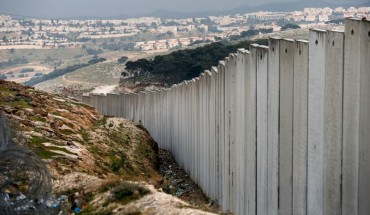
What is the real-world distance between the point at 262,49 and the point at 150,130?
20.1 meters

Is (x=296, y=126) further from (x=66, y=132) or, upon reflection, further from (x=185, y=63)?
(x=185, y=63)

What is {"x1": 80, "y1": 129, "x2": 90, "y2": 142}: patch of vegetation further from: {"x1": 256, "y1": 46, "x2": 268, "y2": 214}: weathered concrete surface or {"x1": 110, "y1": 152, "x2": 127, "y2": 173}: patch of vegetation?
{"x1": 256, "y1": 46, "x2": 268, "y2": 214}: weathered concrete surface

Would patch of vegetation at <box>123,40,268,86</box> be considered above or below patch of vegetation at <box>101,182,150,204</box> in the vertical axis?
below

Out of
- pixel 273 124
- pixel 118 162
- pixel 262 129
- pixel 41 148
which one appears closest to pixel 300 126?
pixel 273 124

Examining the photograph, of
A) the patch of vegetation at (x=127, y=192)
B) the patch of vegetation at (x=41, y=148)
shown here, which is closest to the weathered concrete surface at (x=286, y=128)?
the patch of vegetation at (x=127, y=192)

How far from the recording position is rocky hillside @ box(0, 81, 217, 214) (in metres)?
9.91

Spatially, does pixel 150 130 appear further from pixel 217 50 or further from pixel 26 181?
pixel 217 50

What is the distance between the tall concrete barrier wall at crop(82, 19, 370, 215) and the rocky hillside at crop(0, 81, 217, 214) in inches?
53.7

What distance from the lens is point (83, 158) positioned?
49.9 feet

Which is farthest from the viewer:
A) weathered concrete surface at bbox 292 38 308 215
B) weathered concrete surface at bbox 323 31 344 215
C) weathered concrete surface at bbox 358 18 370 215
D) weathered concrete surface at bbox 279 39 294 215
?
weathered concrete surface at bbox 279 39 294 215

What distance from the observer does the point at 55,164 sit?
13516mm

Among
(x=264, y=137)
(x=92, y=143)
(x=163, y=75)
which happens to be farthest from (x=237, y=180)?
(x=163, y=75)

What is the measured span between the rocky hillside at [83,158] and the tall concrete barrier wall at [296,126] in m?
1.36

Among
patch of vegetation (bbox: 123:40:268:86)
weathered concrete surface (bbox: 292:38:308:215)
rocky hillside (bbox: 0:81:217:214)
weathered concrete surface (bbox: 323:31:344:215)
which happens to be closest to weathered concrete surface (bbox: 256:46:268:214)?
weathered concrete surface (bbox: 292:38:308:215)
